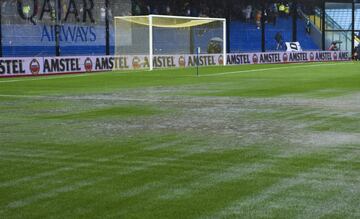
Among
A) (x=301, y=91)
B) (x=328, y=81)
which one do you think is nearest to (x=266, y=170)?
(x=301, y=91)

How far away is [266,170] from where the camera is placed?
7840 mm

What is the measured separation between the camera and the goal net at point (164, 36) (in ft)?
121

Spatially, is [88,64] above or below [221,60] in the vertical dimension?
above

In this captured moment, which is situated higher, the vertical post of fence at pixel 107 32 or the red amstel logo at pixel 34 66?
the vertical post of fence at pixel 107 32

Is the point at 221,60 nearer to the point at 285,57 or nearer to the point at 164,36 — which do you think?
the point at 164,36

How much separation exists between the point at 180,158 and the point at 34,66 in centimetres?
2386

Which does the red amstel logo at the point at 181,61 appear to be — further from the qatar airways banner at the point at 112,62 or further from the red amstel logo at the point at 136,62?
the red amstel logo at the point at 136,62

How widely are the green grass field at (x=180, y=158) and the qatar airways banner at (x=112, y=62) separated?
1381 cm

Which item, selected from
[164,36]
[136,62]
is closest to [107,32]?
[164,36]

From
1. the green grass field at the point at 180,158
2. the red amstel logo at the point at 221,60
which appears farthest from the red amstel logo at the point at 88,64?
the green grass field at the point at 180,158

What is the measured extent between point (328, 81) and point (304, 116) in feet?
40.8

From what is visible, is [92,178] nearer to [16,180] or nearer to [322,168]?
[16,180]

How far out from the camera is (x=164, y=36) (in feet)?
127

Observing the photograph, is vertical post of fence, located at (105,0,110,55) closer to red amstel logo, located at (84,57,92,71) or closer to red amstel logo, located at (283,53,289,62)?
red amstel logo, located at (84,57,92,71)
